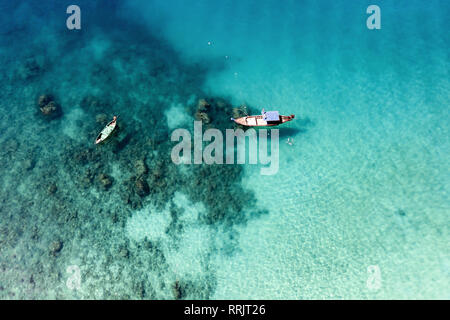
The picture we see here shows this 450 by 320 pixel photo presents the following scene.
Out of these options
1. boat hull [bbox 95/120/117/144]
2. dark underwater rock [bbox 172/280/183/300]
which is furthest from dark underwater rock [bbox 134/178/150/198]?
dark underwater rock [bbox 172/280/183/300]

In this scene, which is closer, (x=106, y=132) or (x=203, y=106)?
(x=106, y=132)

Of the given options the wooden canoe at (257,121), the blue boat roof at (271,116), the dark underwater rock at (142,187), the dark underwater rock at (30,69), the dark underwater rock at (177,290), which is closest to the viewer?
the dark underwater rock at (177,290)

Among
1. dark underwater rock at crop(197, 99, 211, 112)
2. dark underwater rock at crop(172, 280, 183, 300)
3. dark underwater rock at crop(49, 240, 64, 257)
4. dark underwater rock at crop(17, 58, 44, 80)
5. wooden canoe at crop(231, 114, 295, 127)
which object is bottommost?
dark underwater rock at crop(172, 280, 183, 300)

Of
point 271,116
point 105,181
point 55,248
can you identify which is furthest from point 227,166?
point 55,248

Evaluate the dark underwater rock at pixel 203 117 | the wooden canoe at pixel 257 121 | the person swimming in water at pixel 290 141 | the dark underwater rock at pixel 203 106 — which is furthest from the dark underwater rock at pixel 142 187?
the person swimming in water at pixel 290 141

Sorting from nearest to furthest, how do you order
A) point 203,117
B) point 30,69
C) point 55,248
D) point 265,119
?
point 55,248 → point 265,119 → point 203,117 → point 30,69

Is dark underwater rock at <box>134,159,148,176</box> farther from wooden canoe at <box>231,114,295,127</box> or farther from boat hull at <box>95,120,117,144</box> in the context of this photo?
wooden canoe at <box>231,114,295,127</box>

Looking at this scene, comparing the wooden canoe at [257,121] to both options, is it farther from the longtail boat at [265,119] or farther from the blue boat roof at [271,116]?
the blue boat roof at [271,116]

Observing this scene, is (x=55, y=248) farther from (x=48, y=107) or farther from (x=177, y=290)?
(x=48, y=107)
